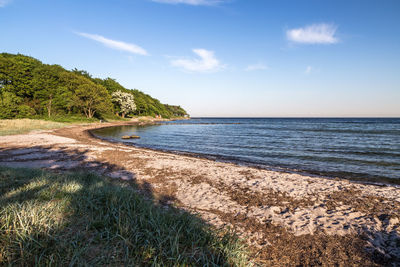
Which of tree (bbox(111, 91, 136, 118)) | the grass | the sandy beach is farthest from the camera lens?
tree (bbox(111, 91, 136, 118))

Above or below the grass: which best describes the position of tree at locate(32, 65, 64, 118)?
above

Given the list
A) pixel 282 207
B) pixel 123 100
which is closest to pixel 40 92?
pixel 123 100

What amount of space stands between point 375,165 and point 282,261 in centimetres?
1500

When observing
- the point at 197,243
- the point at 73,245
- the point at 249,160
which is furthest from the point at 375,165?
the point at 73,245

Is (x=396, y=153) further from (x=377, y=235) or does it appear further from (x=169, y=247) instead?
(x=169, y=247)

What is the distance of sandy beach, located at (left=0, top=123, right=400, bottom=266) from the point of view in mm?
4285

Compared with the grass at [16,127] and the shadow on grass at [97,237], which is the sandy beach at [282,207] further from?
the grass at [16,127]

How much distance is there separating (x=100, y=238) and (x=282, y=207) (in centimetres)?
583

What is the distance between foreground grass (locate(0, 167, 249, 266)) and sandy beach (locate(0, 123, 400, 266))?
1662mm

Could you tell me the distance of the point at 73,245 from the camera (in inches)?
108

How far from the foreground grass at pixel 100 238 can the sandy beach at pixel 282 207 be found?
166 centimetres

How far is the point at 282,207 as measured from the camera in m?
6.55

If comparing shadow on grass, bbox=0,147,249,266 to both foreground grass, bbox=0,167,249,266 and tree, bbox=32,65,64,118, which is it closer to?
foreground grass, bbox=0,167,249,266

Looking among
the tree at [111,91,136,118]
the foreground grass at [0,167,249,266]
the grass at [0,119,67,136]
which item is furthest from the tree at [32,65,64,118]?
the foreground grass at [0,167,249,266]
